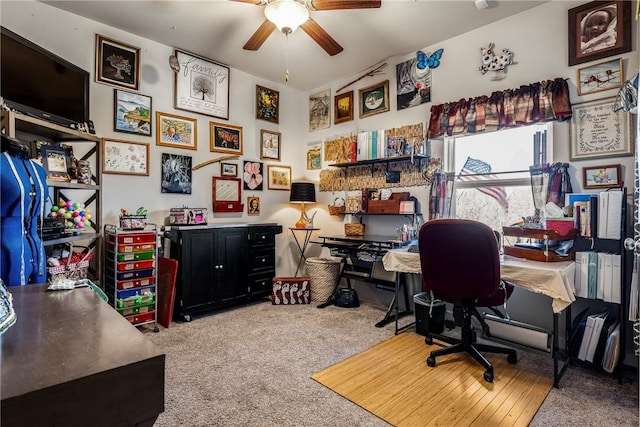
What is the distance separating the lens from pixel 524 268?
7.12ft

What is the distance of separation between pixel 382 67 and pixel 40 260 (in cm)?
372

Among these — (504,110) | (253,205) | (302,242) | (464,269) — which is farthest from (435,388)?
(253,205)

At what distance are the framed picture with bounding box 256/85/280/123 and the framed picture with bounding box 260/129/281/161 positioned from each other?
0.19 metres

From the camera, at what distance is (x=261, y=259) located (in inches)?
157

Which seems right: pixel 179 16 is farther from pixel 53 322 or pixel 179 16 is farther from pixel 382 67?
pixel 53 322

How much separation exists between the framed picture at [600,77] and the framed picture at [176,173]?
3.81 m

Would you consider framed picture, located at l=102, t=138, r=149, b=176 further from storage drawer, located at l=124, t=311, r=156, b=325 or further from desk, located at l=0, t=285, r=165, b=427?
desk, located at l=0, t=285, r=165, b=427

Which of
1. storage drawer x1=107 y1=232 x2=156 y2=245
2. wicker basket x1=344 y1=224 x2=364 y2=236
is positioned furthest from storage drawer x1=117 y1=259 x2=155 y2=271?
wicker basket x1=344 y1=224 x2=364 y2=236

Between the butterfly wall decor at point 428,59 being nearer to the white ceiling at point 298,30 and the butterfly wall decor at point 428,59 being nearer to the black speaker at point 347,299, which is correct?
the white ceiling at point 298,30

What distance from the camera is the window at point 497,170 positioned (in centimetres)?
292

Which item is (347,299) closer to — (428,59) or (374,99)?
(374,99)

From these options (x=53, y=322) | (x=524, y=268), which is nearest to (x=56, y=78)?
(x=53, y=322)

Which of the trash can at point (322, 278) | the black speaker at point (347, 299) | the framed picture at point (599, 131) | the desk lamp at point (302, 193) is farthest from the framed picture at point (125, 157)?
the framed picture at point (599, 131)

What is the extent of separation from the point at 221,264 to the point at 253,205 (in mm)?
1022
